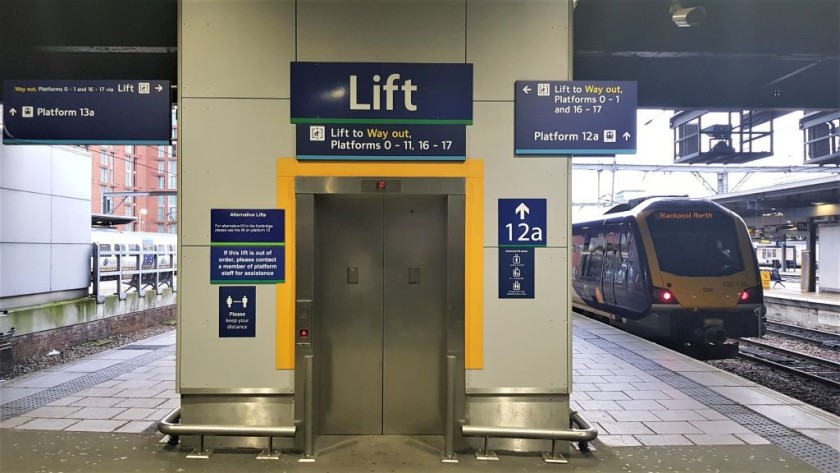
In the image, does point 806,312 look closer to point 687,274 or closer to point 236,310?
point 687,274

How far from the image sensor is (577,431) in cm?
403

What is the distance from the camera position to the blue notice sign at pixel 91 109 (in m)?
4.35

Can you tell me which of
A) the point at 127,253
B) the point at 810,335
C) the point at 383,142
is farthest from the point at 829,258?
the point at 127,253

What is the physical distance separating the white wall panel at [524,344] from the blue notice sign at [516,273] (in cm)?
5

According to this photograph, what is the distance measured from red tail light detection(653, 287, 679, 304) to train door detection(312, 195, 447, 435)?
6706 mm

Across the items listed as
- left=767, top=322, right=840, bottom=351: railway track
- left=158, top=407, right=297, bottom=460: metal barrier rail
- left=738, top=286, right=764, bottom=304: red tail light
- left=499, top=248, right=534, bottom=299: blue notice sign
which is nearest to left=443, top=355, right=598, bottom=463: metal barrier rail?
left=499, top=248, right=534, bottom=299: blue notice sign

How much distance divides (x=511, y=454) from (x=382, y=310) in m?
1.74

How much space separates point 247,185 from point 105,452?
265 centimetres

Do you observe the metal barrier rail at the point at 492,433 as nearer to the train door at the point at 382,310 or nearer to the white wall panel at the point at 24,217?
the train door at the point at 382,310

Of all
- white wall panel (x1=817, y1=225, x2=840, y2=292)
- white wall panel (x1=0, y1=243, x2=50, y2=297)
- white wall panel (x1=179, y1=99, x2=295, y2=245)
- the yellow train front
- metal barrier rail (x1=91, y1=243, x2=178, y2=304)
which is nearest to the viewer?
white wall panel (x1=179, y1=99, x2=295, y2=245)

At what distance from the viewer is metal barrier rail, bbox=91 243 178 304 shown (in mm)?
10914

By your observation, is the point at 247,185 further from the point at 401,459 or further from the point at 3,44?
the point at 3,44

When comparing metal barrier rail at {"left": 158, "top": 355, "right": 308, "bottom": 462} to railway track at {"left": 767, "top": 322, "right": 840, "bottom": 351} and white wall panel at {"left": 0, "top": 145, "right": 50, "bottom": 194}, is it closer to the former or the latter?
white wall panel at {"left": 0, "top": 145, "right": 50, "bottom": 194}

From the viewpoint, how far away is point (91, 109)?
14.3ft
